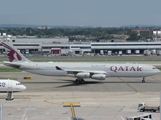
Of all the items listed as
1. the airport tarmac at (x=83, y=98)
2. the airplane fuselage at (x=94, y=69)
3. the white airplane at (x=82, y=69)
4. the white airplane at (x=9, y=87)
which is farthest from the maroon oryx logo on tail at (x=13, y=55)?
the white airplane at (x=9, y=87)

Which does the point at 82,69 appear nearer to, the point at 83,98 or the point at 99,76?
the point at 99,76

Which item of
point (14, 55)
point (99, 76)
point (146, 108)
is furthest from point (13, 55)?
point (146, 108)

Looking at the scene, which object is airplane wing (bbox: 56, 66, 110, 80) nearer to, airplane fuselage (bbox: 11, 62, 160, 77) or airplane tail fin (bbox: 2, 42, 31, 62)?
airplane fuselage (bbox: 11, 62, 160, 77)

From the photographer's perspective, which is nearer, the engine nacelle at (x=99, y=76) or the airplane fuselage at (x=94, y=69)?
the engine nacelle at (x=99, y=76)

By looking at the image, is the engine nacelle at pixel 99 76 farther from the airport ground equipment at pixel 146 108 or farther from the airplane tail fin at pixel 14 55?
the airport ground equipment at pixel 146 108

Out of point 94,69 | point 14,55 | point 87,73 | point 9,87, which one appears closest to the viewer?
point 9,87

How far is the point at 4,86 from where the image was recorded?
69.3 metres

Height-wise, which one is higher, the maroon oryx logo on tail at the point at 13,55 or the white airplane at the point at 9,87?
the maroon oryx logo on tail at the point at 13,55

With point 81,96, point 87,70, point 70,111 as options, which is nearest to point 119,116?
point 70,111

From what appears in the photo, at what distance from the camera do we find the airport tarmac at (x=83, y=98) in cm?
5584

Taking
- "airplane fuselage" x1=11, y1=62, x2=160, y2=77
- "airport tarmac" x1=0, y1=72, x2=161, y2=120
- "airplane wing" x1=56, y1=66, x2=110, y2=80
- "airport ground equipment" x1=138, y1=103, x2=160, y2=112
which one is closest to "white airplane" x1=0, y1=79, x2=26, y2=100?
"airport tarmac" x1=0, y1=72, x2=161, y2=120

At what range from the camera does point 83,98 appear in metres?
69.2

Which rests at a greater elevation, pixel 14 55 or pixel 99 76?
pixel 14 55

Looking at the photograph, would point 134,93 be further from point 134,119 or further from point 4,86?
point 134,119
